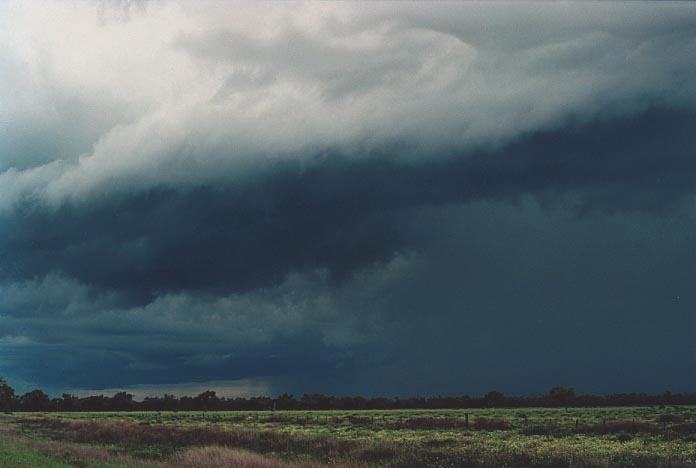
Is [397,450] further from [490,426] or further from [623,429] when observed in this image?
[490,426]

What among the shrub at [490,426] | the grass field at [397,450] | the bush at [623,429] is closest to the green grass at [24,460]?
the grass field at [397,450]

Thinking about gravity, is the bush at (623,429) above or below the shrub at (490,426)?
above

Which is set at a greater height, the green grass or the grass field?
the green grass

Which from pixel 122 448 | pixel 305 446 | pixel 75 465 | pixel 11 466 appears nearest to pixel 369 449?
pixel 305 446

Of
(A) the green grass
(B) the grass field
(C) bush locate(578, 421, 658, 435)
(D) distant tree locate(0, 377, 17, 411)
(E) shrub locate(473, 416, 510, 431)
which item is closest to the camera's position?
(A) the green grass

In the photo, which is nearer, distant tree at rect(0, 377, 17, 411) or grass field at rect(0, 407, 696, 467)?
grass field at rect(0, 407, 696, 467)

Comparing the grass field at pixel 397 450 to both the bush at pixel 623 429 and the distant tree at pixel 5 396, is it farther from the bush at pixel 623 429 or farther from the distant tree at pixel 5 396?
the distant tree at pixel 5 396

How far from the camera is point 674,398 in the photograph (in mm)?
190875

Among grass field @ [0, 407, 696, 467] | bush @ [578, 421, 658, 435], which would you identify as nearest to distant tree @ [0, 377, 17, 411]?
grass field @ [0, 407, 696, 467]

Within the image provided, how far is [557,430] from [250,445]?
2455cm

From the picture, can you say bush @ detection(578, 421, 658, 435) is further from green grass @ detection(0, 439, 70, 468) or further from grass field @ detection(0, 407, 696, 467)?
green grass @ detection(0, 439, 70, 468)

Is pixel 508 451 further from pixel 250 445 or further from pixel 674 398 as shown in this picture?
pixel 674 398

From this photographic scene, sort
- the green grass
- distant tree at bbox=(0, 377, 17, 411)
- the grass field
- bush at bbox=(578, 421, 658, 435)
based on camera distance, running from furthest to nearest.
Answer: distant tree at bbox=(0, 377, 17, 411), bush at bbox=(578, 421, 658, 435), the grass field, the green grass

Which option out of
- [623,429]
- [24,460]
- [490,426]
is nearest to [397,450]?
[24,460]
